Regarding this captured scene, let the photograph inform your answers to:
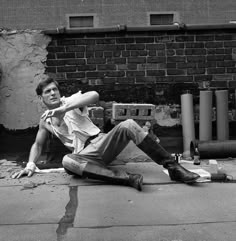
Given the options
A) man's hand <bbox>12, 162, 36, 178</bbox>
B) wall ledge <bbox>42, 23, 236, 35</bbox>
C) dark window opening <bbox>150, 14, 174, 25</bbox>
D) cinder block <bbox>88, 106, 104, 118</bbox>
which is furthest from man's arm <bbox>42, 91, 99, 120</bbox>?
dark window opening <bbox>150, 14, 174, 25</bbox>

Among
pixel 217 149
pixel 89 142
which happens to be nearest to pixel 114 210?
pixel 89 142

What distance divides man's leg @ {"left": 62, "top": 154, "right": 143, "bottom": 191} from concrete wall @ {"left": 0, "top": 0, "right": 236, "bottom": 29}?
5.51 m

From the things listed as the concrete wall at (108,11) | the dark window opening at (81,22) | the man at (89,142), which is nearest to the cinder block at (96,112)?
the man at (89,142)

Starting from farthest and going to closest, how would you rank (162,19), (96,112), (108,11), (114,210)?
1. (162,19)
2. (108,11)
3. (96,112)
4. (114,210)

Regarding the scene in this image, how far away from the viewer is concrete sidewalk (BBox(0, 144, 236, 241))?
7.70ft

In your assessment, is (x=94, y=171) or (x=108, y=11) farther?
(x=108, y=11)

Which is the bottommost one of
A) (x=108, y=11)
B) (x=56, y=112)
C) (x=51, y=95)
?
(x=56, y=112)

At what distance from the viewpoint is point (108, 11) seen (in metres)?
8.51

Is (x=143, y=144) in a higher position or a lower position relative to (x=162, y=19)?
lower

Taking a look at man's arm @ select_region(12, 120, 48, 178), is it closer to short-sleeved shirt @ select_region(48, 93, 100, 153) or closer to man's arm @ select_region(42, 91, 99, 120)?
short-sleeved shirt @ select_region(48, 93, 100, 153)

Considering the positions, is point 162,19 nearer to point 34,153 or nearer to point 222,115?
point 222,115

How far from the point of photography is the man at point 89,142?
341 centimetres

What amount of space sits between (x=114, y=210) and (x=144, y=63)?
264 cm

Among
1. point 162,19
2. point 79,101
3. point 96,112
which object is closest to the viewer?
point 79,101
